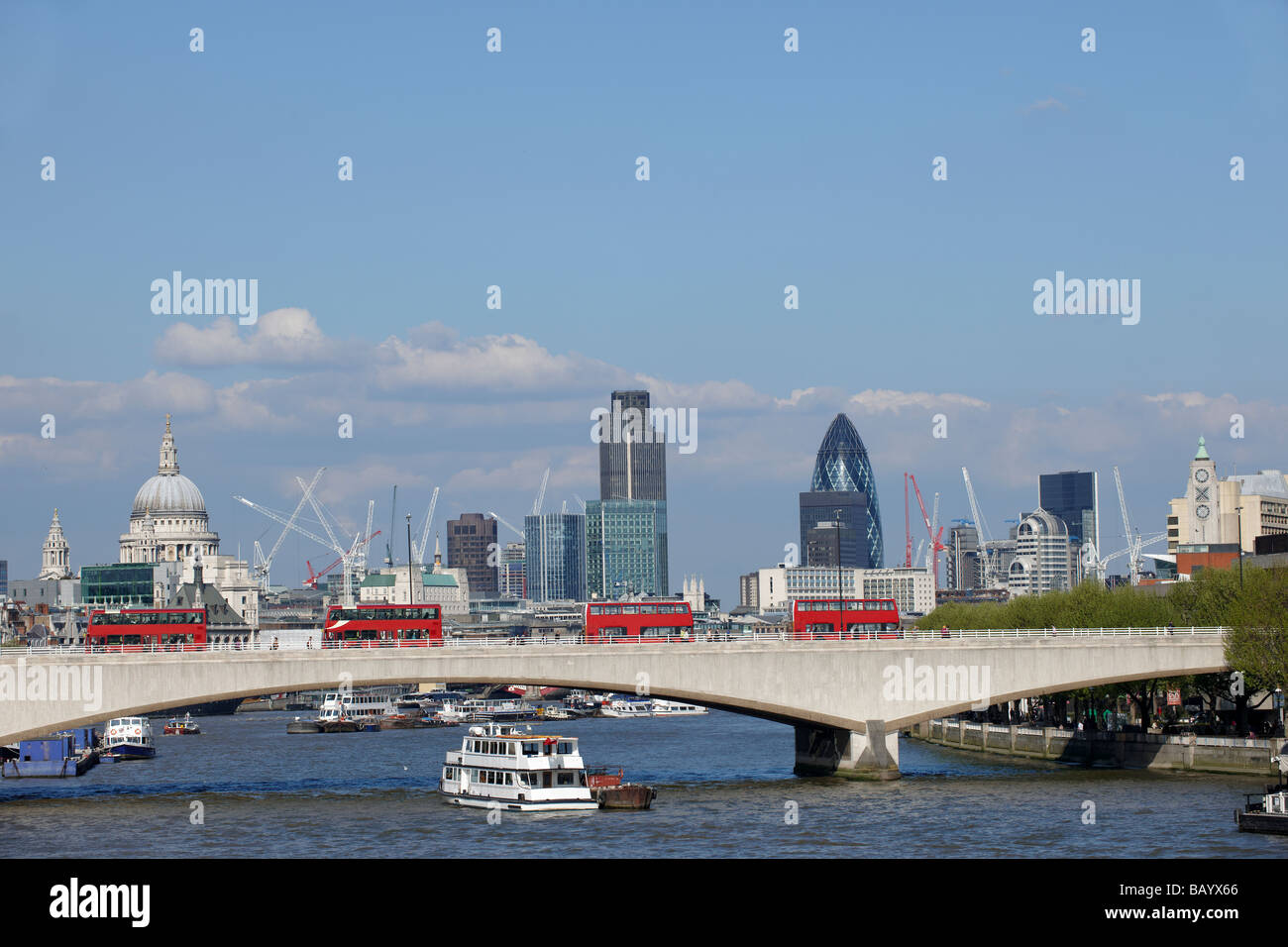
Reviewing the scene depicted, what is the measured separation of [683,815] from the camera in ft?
268

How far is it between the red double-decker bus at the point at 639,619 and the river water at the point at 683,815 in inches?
358

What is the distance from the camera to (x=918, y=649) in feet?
323

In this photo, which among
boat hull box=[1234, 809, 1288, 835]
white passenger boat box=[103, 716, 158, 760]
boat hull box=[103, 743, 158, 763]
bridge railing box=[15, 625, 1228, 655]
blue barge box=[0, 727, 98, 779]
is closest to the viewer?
boat hull box=[1234, 809, 1288, 835]

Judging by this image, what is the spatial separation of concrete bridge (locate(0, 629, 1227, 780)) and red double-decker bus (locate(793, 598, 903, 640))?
Result: 125 inches

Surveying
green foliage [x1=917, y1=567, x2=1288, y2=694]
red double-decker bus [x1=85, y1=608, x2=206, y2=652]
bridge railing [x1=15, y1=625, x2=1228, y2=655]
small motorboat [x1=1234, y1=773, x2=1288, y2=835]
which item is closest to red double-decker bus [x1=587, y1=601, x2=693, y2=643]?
bridge railing [x1=15, y1=625, x2=1228, y2=655]

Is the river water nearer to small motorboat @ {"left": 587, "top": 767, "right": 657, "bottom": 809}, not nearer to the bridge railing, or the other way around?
small motorboat @ {"left": 587, "top": 767, "right": 657, "bottom": 809}

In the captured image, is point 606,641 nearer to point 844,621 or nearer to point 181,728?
point 844,621

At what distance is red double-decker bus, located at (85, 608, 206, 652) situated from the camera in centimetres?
10662

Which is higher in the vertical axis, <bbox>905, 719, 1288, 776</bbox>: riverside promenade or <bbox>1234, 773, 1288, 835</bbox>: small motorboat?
<bbox>1234, 773, 1288, 835</bbox>: small motorboat

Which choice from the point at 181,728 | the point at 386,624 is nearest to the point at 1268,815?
the point at 386,624

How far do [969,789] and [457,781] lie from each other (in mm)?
27766

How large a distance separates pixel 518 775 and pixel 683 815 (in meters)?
9.24
